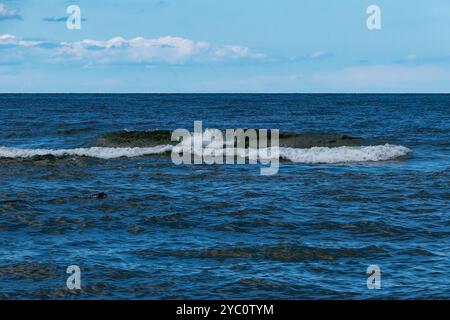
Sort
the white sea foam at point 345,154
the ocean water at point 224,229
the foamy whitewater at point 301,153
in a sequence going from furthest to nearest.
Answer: the foamy whitewater at point 301,153 → the white sea foam at point 345,154 → the ocean water at point 224,229

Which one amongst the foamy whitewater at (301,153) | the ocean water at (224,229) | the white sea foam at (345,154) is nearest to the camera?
the ocean water at (224,229)

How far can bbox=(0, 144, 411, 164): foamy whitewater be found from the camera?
28.0 m

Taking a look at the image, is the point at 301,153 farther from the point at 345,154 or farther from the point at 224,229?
the point at 224,229

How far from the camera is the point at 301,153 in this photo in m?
29.5

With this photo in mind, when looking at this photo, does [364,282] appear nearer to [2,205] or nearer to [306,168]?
[2,205]

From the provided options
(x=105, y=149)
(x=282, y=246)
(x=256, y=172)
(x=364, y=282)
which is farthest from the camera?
(x=105, y=149)

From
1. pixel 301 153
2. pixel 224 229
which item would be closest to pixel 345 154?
pixel 301 153

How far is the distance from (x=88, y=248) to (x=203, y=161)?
47.4 ft

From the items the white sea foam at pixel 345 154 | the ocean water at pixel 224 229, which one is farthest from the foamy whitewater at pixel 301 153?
the ocean water at pixel 224 229

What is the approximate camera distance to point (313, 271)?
1147cm

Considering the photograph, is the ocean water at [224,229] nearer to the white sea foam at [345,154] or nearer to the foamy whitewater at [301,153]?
the white sea foam at [345,154]

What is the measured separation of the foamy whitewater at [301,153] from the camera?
2798cm

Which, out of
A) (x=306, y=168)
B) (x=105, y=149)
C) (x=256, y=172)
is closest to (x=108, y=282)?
(x=256, y=172)
